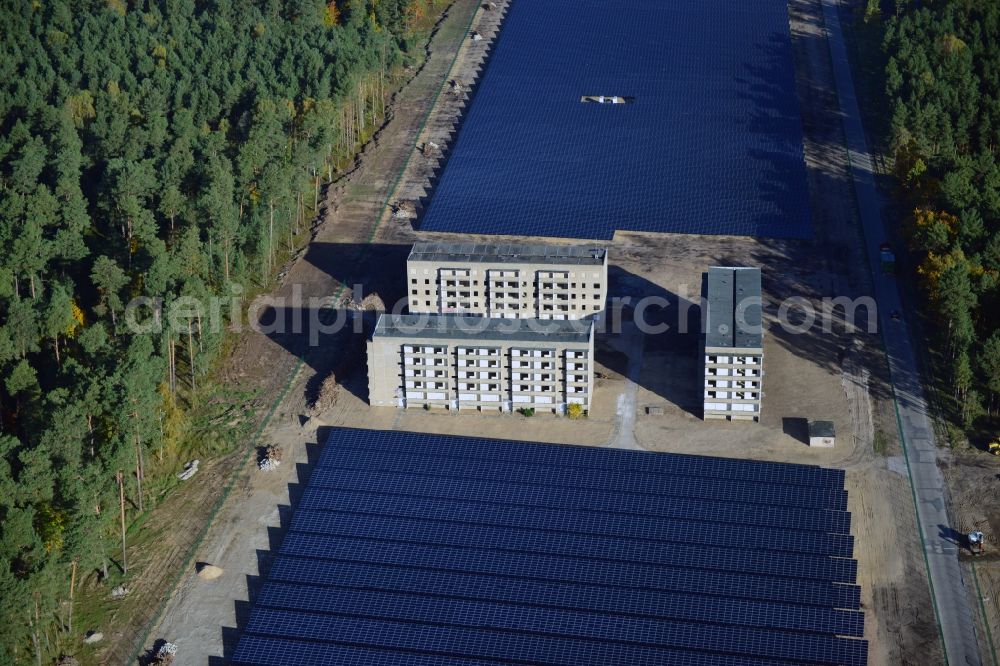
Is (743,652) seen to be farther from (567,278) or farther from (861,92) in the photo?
(861,92)

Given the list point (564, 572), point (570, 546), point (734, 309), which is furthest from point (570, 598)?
point (734, 309)

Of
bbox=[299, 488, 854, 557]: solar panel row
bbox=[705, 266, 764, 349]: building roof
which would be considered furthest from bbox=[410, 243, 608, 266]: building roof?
bbox=[299, 488, 854, 557]: solar panel row

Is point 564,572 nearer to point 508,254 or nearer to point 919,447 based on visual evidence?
point 919,447

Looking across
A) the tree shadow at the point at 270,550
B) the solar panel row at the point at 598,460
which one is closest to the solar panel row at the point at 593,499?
the tree shadow at the point at 270,550

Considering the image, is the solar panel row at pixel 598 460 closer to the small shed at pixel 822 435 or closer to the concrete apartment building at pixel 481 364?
the small shed at pixel 822 435

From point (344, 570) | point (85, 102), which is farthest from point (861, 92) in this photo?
point (344, 570)
